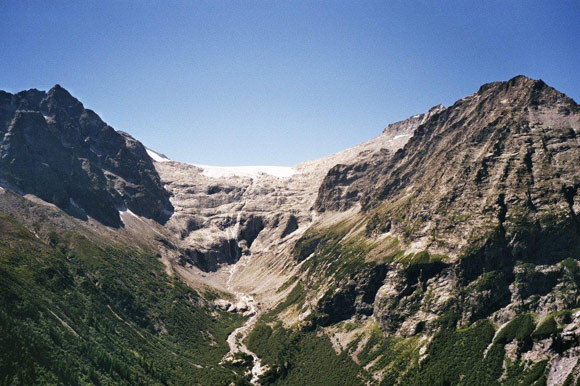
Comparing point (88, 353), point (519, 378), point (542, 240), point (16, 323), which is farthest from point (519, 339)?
point (16, 323)

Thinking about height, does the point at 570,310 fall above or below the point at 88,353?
above

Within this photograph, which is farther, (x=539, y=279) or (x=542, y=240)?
(x=542, y=240)

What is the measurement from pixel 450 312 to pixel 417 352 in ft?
74.0

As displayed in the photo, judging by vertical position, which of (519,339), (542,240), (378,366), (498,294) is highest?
(542,240)

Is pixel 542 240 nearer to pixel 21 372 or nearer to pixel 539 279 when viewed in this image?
pixel 539 279

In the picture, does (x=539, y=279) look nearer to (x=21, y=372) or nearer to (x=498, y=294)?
(x=498, y=294)

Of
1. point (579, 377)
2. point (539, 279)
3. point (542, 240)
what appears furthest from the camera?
point (542, 240)

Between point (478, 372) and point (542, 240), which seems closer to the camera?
point (478, 372)

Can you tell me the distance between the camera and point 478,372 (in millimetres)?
169375

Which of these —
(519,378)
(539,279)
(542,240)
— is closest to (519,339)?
(519,378)

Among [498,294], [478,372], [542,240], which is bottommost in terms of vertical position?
[478,372]

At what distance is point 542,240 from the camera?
651 feet

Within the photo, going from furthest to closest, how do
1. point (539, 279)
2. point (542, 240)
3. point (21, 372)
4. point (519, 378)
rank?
point (542, 240) → point (539, 279) → point (519, 378) → point (21, 372)

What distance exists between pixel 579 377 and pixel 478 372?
41.3m
